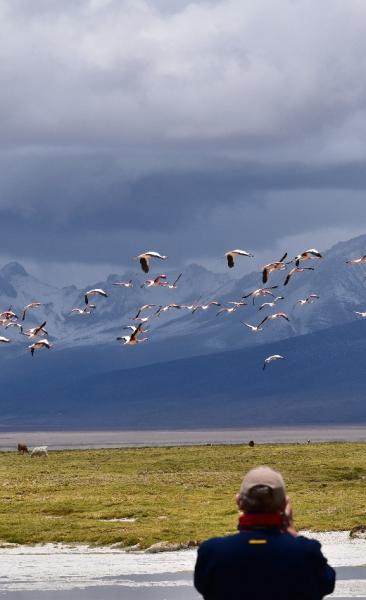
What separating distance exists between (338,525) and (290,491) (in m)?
14.5

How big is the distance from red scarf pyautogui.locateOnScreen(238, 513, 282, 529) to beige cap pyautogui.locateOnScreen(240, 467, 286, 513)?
4cm

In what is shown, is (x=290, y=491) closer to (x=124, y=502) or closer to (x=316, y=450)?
(x=124, y=502)

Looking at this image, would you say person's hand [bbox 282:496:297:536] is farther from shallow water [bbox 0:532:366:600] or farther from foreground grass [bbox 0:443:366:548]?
foreground grass [bbox 0:443:366:548]

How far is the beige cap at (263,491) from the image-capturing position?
975 centimetres

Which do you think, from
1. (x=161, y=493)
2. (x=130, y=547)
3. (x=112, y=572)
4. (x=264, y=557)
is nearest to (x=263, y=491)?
(x=264, y=557)

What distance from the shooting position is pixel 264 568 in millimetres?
9695

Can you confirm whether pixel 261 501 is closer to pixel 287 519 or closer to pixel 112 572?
pixel 287 519

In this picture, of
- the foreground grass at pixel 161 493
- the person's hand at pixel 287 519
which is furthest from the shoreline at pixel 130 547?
the person's hand at pixel 287 519

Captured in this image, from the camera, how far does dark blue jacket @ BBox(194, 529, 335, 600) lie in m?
9.64

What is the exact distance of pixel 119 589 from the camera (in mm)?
28656

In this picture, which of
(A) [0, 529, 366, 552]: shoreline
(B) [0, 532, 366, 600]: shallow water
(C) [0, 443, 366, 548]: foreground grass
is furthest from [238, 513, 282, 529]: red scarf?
(C) [0, 443, 366, 548]: foreground grass

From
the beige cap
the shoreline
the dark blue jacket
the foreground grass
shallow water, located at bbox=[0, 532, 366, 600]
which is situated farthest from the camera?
the foreground grass

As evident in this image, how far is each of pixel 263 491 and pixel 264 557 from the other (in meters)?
0.45

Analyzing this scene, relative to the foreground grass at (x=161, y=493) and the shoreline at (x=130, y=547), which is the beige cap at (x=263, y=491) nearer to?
the shoreline at (x=130, y=547)
